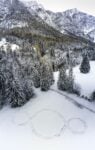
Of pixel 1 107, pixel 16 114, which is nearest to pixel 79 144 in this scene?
pixel 16 114

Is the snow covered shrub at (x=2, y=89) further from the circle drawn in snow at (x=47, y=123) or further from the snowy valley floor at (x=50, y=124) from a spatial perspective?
the circle drawn in snow at (x=47, y=123)

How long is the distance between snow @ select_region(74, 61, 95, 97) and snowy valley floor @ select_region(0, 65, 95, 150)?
588cm

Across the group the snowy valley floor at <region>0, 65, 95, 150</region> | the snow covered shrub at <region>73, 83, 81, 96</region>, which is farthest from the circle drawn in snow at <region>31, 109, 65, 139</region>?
the snow covered shrub at <region>73, 83, 81, 96</region>

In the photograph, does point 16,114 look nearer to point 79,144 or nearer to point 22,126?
point 22,126

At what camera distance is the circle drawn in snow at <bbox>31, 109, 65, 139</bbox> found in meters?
46.6

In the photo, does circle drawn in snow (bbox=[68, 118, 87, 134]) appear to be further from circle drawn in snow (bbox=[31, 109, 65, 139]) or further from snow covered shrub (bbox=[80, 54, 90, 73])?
snow covered shrub (bbox=[80, 54, 90, 73])

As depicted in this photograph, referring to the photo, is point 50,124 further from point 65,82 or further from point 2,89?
point 65,82

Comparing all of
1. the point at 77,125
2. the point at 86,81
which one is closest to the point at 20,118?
the point at 77,125

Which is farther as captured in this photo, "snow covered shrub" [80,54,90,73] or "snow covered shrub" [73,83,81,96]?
"snow covered shrub" [80,54,90,73]

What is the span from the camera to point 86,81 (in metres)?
74.3

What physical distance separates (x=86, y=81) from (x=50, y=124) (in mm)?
28671

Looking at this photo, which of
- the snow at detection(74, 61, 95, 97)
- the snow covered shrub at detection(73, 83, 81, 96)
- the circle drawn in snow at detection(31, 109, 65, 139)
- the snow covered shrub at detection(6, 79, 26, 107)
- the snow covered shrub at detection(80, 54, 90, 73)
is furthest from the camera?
the snow covered shrub at detection(80, 54, 90, 73)

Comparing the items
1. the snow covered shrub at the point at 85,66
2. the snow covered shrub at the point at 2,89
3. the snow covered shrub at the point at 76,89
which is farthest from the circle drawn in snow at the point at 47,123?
the snow covered shrub at the point at 85,66

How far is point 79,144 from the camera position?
Answer: 43.3m
